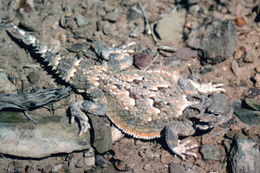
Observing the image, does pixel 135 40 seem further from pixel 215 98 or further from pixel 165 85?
pixel 215 98

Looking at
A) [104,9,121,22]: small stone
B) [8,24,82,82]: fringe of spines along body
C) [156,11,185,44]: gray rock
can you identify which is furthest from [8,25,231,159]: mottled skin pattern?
[104,9,121,22]: small stone

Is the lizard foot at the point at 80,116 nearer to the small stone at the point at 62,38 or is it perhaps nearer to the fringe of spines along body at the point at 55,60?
the fringe of spines along body at the point at 55,60

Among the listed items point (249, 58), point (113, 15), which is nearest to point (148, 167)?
point (249, 58)

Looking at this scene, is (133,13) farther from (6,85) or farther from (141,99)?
(6,85)

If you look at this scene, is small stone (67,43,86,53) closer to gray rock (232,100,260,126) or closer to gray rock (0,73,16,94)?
gray rock (0,73,16,94)

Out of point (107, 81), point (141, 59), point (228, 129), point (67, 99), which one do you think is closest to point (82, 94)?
point (67, 99)

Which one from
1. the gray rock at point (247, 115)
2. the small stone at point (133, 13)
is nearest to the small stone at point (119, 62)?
the small stone at point (133, 13)
